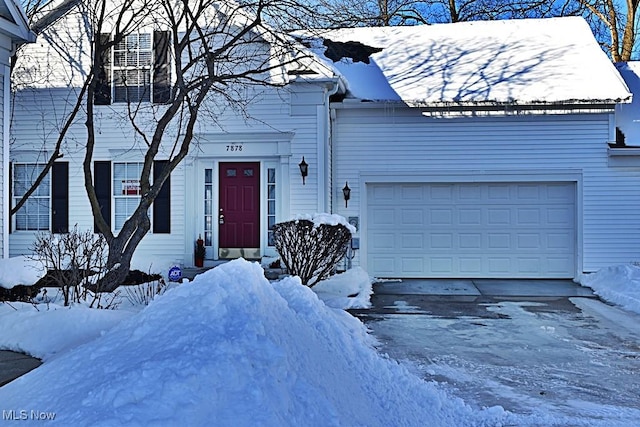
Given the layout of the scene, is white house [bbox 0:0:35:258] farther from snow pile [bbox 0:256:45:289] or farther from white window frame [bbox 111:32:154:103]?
white window frame [bbox 111:32:154:103]

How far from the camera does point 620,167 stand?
11.7m

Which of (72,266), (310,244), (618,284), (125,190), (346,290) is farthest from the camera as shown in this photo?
(125,190)

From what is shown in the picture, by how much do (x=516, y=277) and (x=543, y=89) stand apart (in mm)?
4078

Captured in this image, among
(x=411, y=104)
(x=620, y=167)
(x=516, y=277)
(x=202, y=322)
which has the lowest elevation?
(x=516, y=277)

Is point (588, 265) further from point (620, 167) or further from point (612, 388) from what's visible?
point (612, 388)

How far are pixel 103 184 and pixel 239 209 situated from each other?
10.1 ft

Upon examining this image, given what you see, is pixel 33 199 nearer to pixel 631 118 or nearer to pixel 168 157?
pixel 168 157

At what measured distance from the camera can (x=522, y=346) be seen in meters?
6.38

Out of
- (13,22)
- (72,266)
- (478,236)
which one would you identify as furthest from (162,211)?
(478,236)

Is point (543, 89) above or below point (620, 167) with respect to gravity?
above

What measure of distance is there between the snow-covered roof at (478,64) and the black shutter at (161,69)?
130 inches

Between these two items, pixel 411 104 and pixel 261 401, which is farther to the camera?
pixel 411 104

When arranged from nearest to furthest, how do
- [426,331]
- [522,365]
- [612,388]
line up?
[612,388] → [522,365] → [426,331]

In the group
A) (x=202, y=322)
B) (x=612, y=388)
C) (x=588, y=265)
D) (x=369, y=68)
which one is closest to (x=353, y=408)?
(x=202, y=322)
